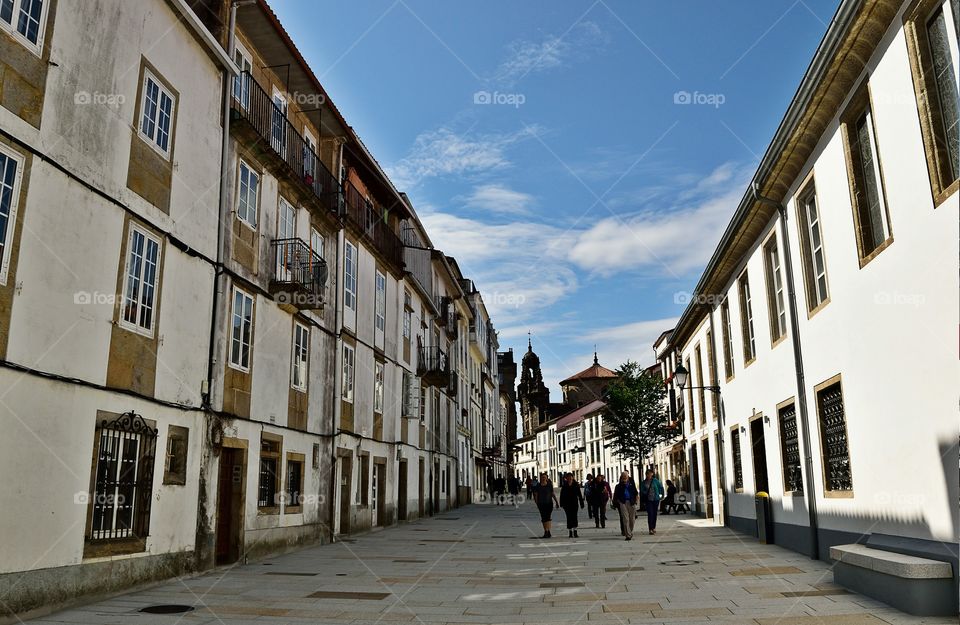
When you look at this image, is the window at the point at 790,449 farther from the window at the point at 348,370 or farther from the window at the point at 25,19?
the window at the point at 25,19

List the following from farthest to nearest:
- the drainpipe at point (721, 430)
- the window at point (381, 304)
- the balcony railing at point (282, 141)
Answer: the window at point (381, 304) → the drainpipe at point (721, 430) → the balcony railing at point (282, 141)

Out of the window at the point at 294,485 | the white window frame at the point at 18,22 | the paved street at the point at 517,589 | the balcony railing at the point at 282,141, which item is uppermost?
the balcony railing at the point at 282,141

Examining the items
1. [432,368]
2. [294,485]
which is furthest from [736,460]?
[432,368]

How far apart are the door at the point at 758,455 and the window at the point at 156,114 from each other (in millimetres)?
14159

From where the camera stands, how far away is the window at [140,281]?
11.4 m

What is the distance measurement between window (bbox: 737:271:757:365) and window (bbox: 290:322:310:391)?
432 inches

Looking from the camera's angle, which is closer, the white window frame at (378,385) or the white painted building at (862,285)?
the white painted building at (862,285)

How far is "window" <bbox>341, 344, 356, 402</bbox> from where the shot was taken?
2148 cm

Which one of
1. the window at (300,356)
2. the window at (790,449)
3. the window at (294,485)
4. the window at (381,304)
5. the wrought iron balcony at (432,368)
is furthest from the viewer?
the wrought iron balcony at (432,368)

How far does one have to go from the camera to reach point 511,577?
41.2 feet

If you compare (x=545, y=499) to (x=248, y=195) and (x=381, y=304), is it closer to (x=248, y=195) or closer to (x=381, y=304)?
(x=381, y=304)

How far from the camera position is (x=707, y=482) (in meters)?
26.9

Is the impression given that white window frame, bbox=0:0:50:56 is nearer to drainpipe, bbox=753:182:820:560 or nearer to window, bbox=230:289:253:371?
window, bbox=230:289:253:371

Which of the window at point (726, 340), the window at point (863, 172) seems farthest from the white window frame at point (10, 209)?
the window at point (726, 340)
